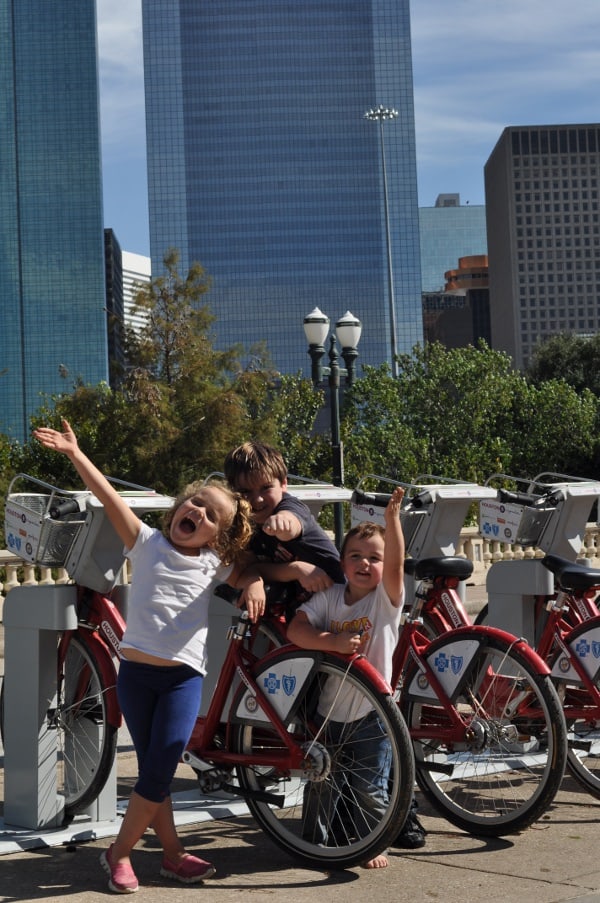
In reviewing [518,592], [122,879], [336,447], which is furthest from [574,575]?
[336,447]

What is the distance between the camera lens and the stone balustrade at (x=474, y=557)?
17.4m

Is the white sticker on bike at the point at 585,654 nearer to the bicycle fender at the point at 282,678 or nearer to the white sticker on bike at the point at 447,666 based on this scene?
the white sticker on bike at the point at 447,666

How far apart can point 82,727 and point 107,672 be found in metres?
0.29

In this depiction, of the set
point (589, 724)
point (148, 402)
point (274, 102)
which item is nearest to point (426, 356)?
point (148, 402)

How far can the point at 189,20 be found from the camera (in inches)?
6713

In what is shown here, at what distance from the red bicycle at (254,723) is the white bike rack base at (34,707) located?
8 cm

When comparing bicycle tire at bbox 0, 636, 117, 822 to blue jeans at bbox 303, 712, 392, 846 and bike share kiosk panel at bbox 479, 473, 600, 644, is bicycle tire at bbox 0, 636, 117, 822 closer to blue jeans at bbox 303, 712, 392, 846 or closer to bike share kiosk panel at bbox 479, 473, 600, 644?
blue jeans at bbox 303, 712, 392, 846

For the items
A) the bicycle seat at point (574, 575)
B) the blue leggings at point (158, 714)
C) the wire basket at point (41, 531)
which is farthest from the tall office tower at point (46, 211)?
the blue leggings at point (158, 714)

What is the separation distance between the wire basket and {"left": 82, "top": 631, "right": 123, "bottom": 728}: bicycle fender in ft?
1.15

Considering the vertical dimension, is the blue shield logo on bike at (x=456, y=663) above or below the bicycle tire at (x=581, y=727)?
above

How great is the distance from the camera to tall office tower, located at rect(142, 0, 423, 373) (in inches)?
6383

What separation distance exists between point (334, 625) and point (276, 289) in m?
160

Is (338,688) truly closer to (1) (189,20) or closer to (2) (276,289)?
(2) (276,289)

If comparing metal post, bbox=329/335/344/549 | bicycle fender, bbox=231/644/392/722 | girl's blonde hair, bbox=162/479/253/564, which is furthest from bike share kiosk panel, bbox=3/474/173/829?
metal post, bbox=329/335/344/549
